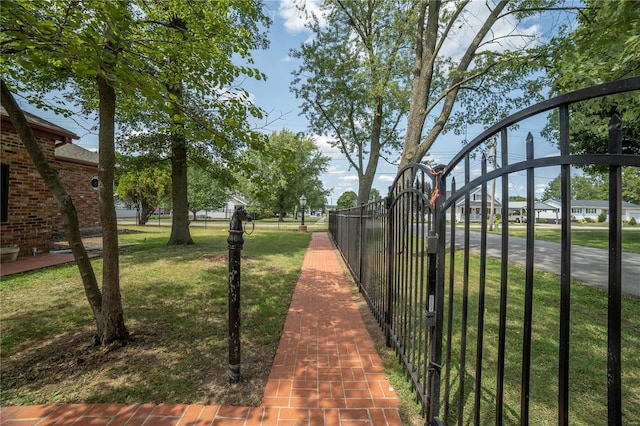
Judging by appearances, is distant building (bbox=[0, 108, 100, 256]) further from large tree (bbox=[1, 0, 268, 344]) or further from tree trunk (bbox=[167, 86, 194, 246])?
large tree (bbox=[1, 0, 268, 344])

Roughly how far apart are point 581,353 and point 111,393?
15.4 ft

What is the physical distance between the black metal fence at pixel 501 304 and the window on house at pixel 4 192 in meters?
9.18

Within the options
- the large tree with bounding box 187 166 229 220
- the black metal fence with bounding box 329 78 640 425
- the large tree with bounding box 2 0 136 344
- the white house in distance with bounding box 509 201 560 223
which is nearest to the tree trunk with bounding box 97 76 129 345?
the large tree with bounding box 2 0 136 344

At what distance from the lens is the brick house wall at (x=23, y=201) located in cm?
766

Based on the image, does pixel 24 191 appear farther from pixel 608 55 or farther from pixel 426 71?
pixel 608 55

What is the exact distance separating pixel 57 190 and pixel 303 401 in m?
3.01

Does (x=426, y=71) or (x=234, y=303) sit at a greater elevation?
(x=426, y=71)

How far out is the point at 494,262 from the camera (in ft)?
30.1

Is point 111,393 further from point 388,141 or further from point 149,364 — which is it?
point 388,141

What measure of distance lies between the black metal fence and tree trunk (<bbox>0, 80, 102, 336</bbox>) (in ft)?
10.5

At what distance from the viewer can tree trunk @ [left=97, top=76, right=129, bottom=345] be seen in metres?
3.07

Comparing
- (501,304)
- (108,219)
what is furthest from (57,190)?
(501,304)

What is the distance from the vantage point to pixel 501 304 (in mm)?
1400

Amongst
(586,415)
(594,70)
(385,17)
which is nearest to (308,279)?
(586,415)
